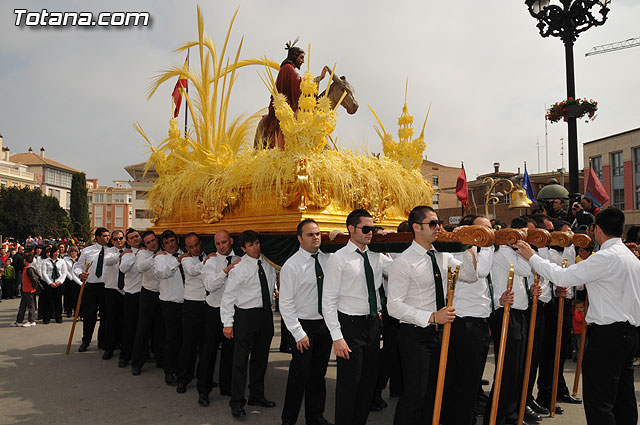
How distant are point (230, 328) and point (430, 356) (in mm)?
2023

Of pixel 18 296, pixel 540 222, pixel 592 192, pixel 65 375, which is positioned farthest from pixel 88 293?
pixel 18 296

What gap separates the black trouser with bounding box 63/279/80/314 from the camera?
1103 centimetres

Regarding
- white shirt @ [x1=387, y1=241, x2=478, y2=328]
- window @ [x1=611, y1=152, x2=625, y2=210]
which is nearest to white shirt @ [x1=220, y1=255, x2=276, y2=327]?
white shirt @ [x1=387, y1=241, x2=478, y2=328]

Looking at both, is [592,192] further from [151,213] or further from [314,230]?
[151,213]

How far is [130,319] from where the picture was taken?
21.1 feet

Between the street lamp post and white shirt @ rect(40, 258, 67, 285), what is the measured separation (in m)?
10.9

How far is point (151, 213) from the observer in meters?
6.96

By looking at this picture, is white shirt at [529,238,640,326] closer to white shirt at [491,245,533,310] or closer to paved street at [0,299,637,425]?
white shirt at [491,245,533,310]

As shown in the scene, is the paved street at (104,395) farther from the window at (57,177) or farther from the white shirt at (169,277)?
the window at (57,177)

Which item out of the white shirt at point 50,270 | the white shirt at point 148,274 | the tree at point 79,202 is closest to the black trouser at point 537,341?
the white shirt at point 148,274

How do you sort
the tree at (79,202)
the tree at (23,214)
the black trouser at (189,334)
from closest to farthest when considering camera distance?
the black trouser at (189,334), the tree at (23,214), the tree at (79,202)

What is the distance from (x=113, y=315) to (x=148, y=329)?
1298 mm

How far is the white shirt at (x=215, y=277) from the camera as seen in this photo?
473cm

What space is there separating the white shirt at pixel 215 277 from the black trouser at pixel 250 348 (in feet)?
1.32
